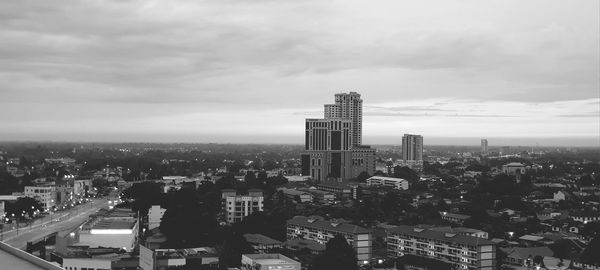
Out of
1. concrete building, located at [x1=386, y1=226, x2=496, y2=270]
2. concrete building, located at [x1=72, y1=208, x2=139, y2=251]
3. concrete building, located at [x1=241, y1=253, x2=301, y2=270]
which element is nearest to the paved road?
concrete building, located at [x1=72, y1=208, x2=139, y2=251]

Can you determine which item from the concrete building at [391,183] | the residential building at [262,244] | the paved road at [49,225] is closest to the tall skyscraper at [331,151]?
the concrete building at [391,183]

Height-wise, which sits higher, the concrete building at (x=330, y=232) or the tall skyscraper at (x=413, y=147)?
the tall skyscraper at (x=413, y=147)

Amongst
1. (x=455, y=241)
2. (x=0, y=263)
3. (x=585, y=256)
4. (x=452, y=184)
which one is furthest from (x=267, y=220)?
(x=452, y=184)

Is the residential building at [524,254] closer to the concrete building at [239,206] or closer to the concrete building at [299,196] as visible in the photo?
the concrete building at [239,206]

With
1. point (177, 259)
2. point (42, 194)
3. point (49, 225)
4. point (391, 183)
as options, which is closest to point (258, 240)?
point (177, 259)

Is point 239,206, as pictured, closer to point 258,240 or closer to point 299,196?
point 299,196
